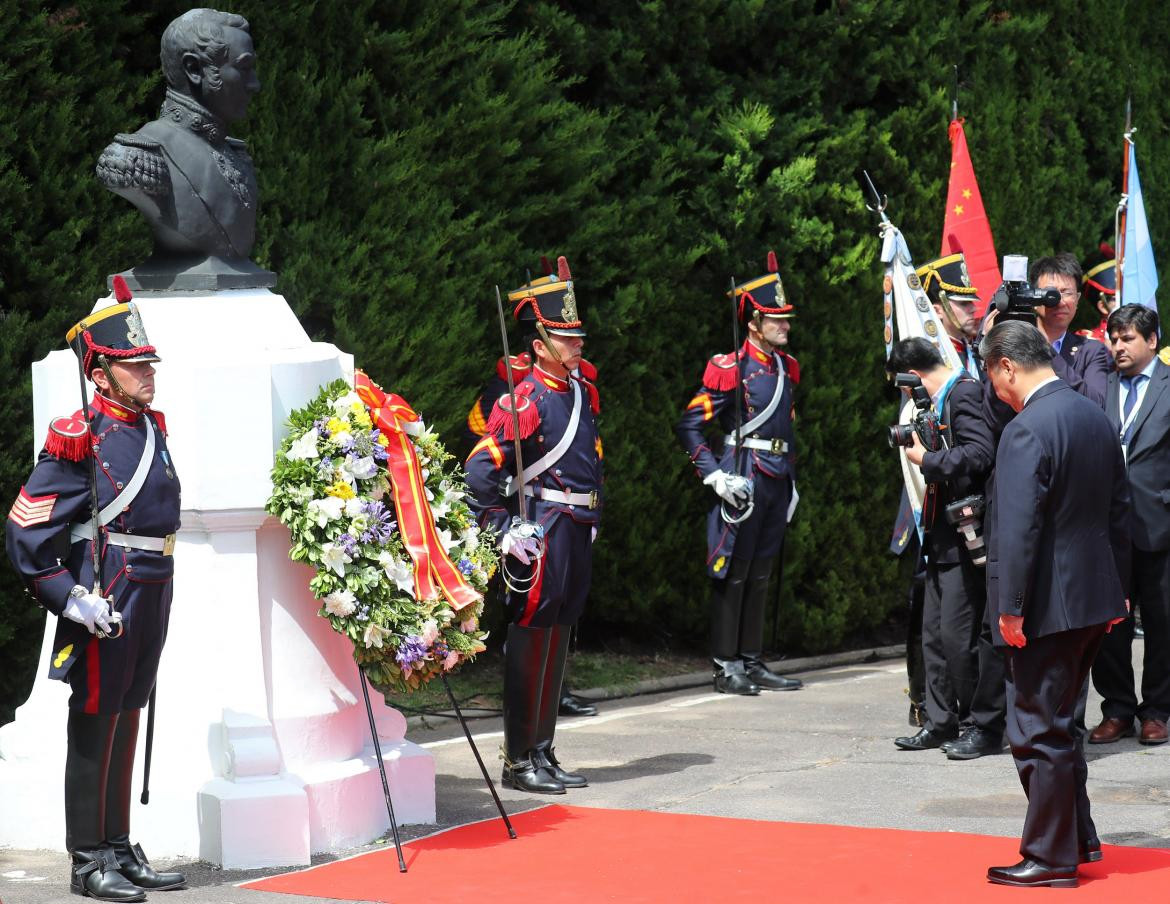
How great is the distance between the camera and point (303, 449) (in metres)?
6.64

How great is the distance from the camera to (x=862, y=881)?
614 centimetres

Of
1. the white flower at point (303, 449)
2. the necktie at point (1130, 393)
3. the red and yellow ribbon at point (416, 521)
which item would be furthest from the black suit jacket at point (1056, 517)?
the necktie at point (1130, 393)

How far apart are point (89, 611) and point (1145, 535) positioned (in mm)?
4906

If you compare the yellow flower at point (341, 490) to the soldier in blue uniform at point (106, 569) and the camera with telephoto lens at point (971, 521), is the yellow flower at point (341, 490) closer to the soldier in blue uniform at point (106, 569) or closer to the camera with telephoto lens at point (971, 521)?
the soldier in blue uniform at point (106, 569)

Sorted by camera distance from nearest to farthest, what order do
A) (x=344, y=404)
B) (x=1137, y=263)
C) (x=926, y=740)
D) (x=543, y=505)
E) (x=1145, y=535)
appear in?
(x=344, y=404) < (x=543, y=505) < (x=926, y=740) < (x=1145, y=535) < (x=1137, y=263)

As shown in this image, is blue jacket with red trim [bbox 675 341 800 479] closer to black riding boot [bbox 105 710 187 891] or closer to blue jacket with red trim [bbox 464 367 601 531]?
blue jacket with red trim [bbox 464 367 601 531]

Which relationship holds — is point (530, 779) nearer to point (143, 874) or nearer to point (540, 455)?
point (540, 455)

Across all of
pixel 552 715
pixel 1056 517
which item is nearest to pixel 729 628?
pixel 552 715

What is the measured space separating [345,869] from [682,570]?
4873mm

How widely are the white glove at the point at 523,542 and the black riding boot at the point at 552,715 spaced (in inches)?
21.1

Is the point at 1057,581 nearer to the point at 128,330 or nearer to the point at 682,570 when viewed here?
the point at 128,330

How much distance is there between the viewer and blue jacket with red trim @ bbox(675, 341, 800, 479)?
1014 cm

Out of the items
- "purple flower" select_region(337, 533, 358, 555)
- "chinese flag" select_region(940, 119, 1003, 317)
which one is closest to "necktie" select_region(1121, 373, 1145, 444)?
"chinese flag" select_region(940, 119, 1003, 317)

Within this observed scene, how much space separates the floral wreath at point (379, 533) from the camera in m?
6.59
